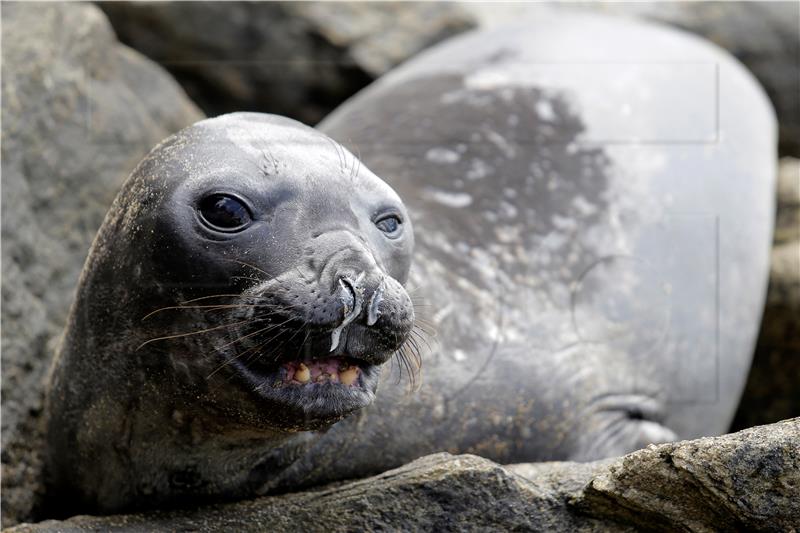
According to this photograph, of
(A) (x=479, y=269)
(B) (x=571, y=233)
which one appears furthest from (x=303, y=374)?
(B) (x=571, y=233)

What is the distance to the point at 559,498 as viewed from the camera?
3.15 metres

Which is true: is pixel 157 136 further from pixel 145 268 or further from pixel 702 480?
pixel 702 480

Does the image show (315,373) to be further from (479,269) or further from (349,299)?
(479,269)

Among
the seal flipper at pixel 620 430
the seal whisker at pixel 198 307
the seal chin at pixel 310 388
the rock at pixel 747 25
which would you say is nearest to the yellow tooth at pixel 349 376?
the seal chin at pixel 310 388

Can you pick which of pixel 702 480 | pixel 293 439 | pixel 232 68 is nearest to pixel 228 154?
pixel 293 439

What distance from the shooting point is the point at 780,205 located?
620 cm

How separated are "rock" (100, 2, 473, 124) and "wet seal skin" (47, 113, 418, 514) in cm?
307

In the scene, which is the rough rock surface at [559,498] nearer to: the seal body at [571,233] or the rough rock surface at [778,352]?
the seal body at [571,233]

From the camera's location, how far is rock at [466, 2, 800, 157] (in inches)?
276

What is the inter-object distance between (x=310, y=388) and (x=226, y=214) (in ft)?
1.61

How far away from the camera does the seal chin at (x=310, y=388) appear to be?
10.3 feet

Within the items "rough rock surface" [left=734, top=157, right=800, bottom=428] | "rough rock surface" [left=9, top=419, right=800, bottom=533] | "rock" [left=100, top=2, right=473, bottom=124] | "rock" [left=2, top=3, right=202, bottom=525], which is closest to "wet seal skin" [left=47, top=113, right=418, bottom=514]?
"rough rock surface" [left=9, top=419, right=800, bottom=533]

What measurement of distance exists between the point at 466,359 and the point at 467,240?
0.57m

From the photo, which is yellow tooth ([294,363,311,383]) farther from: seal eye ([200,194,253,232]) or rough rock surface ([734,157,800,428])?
rough rock surface ([734,157,800,428])
